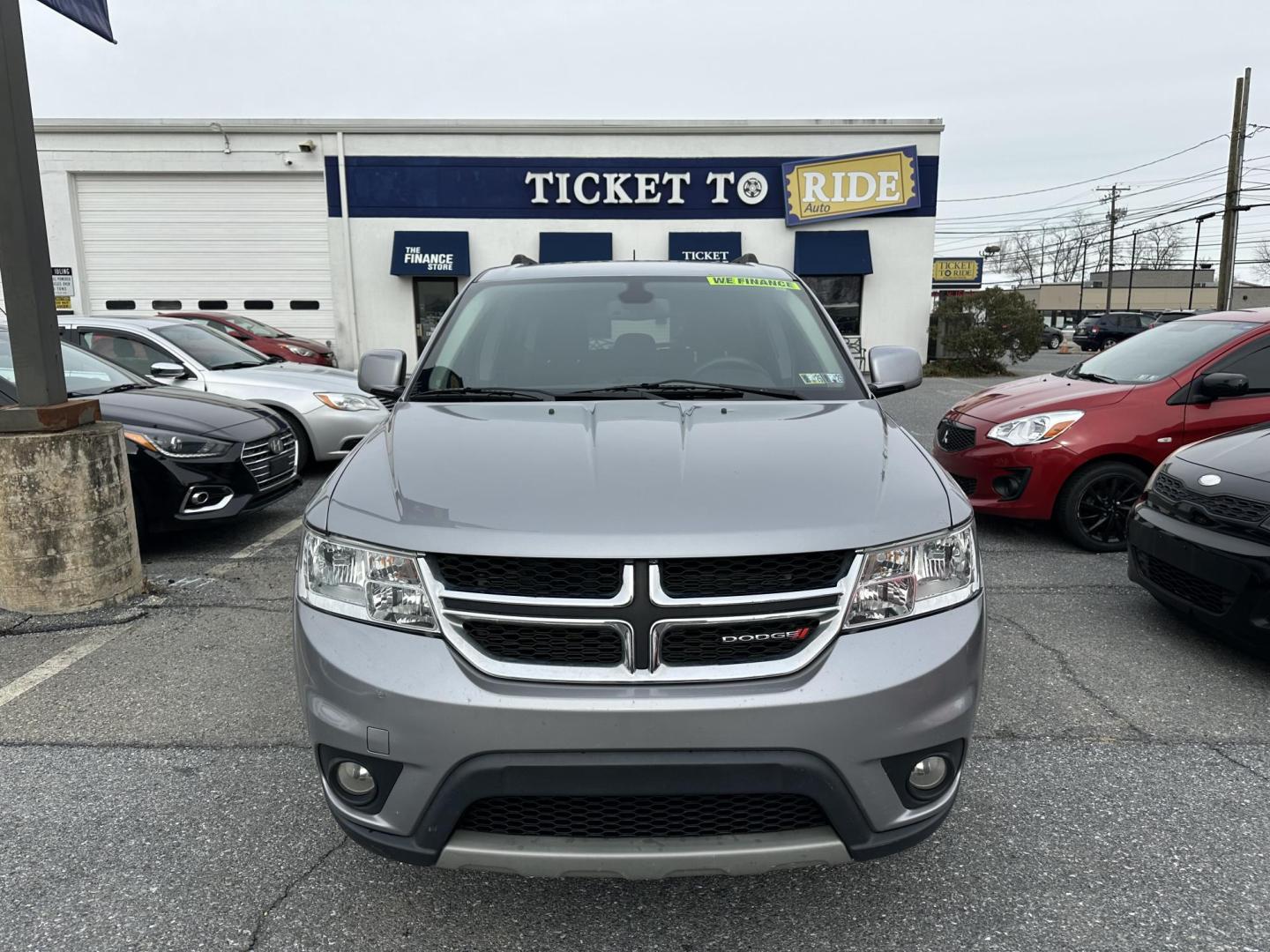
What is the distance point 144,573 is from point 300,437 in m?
2.79

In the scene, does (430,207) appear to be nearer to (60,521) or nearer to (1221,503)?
(60,521)

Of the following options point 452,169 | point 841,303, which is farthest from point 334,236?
point 841,303

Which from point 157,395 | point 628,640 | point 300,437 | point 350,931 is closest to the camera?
point 628,640

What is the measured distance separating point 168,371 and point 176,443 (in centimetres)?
252

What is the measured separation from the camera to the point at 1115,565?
17.5 feet

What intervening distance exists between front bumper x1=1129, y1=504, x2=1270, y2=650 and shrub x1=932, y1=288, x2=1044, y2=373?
1629 cm

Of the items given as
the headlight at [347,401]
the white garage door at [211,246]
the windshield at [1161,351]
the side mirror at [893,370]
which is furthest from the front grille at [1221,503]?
the white garage door at [211,246]

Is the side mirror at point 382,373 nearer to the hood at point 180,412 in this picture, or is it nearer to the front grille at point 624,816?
the front grille at point 624,816

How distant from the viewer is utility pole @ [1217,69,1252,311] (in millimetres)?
23766

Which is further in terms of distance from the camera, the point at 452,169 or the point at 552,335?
the point at 452,169

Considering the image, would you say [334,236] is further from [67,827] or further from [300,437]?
[67,827]

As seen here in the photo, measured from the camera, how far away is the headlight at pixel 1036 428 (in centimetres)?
549

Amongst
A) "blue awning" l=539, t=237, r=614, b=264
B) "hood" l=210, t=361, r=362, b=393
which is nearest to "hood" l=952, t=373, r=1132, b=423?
"hood" l=210, t=361, r=362, b=393

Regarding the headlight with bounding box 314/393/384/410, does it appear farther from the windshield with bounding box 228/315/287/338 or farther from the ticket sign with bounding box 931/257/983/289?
the ticket sign with bounding box 931/257/983/289
